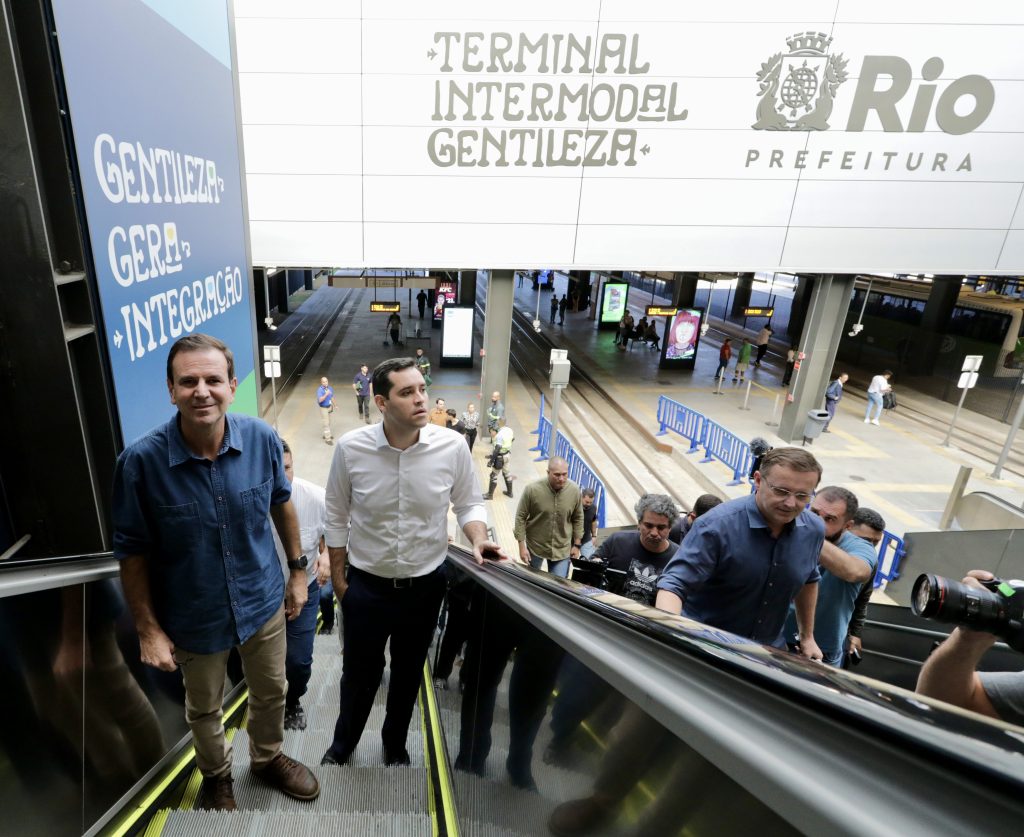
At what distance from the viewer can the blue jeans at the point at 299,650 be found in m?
3.36

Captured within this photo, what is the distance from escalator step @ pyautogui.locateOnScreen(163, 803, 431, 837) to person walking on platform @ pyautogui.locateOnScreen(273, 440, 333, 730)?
1.11 metres

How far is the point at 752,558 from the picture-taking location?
2.78m

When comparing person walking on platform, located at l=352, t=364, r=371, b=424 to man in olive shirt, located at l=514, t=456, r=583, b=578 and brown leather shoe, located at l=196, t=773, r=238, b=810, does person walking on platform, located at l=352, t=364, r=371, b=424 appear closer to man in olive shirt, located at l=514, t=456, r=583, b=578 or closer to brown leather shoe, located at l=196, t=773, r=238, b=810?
man in olive shirt, located at l=514, t=456, r=583, b=578

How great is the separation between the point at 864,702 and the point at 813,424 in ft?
56.4

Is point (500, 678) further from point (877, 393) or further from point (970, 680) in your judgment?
point (877, 393)

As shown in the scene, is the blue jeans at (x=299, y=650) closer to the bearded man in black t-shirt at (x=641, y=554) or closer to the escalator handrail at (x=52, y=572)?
the escalator handrail at (x=52, y=572)

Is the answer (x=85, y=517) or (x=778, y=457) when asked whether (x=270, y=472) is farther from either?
(x=778, y=457)

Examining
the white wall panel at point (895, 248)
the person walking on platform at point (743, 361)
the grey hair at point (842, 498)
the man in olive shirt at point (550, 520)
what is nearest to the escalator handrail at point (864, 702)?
the grey hair at point (842, 498)

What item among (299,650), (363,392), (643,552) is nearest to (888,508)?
(643,552)

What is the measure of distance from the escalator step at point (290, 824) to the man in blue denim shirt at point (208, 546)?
0.85 ft

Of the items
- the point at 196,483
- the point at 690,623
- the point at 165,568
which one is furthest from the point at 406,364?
the point at 690,623

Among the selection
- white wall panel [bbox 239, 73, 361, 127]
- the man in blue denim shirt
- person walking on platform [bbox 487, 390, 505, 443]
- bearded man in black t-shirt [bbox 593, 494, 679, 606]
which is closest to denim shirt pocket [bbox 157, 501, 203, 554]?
the man in blue denim shirt

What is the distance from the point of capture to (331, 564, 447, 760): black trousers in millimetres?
2773

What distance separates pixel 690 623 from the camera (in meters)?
1.27
